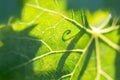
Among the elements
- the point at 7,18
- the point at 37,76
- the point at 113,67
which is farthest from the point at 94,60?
the point at 7,18

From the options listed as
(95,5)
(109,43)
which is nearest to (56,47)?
(109,43)

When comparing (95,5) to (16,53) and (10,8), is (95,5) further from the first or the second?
(16,53)

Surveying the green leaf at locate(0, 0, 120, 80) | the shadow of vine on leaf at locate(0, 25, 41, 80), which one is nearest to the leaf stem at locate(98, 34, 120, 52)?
the green leaf at locate(0, 0, 120, 80)

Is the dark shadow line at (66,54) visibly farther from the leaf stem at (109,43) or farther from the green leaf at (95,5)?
the green leaf at (95,5)

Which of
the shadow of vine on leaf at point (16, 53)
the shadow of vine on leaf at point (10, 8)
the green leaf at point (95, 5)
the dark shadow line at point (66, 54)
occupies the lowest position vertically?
the green leaf at point (95, 5)

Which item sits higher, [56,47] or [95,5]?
[56,47]

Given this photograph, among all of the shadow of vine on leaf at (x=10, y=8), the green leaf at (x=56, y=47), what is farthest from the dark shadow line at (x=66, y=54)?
the shadow of vine on leaf at (x=10, y=8)

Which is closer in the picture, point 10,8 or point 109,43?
point 10,8

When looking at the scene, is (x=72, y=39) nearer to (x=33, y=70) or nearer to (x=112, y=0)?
(x=33, y=70)
